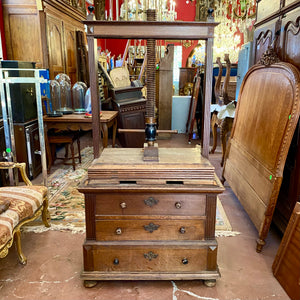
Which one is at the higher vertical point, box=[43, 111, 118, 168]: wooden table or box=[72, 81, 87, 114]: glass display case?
box=[72, 81, 87, 114]: glass display case

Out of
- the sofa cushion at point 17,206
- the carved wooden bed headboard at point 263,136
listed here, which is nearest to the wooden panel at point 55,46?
the sofa cushion at point 17,206

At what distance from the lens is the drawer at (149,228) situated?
6.20ft

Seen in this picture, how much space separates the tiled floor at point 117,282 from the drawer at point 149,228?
14.3 inches

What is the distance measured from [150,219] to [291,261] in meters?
0.95

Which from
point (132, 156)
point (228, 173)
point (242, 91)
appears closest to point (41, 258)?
point (132, 156)

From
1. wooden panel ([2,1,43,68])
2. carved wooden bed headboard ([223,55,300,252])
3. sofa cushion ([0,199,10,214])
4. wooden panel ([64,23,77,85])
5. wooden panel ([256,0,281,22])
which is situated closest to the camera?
sofa cushion ([0,199,10,214])

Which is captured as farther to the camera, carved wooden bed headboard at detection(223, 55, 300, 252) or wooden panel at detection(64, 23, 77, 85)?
wooden panel at detection(64, 23, 77, 85)

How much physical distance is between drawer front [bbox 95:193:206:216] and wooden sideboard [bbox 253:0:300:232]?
99 cm

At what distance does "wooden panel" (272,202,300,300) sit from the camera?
1.85 meters

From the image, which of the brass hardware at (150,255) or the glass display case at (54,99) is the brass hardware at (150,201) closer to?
the brass hardware at (150,255)

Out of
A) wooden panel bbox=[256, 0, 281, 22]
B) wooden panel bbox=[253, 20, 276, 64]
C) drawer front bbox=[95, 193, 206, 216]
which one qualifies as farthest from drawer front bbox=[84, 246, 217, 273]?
wooden panel bbox=[256, 0, 281, 22]

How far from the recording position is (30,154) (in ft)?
12.7

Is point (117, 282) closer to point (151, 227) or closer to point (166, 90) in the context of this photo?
point (151, 227)

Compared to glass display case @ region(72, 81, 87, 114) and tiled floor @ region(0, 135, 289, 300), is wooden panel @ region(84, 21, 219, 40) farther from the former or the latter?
glass display case @ region(72, 81, 87, 114)
